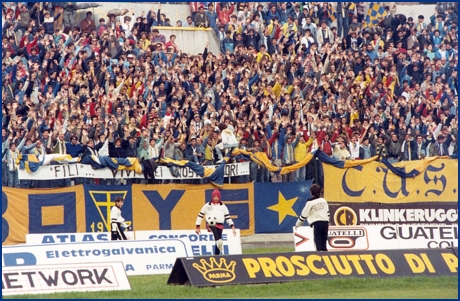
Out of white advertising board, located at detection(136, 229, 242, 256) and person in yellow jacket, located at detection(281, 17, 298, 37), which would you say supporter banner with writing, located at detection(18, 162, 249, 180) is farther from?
person in yellow jacket, located at detection(281, 17, 298, 37)

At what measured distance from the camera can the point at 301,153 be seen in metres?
27.7

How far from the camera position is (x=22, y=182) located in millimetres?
24078

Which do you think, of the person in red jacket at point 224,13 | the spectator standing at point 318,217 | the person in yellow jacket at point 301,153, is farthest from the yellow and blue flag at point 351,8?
the spectator standing at point 318,217

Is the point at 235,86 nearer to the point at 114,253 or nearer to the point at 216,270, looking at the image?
the point at 114,253

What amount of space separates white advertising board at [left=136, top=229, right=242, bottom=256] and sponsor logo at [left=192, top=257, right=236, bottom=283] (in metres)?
4.48

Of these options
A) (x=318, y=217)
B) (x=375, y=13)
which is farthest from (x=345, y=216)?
(x=375, y=13)

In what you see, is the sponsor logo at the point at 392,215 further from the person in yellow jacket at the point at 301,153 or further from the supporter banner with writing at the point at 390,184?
the person in yellow jacket at the point at 301,153

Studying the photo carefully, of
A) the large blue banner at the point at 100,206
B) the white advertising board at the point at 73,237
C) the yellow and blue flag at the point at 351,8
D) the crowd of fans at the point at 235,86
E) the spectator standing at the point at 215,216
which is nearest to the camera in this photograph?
the spectator standing at the point at 215,216

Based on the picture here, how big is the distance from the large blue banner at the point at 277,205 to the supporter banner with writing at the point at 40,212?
16.2 ft

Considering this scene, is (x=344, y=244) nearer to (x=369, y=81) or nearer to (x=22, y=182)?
(x=22, y=182)

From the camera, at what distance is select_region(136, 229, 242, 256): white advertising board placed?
22297mm

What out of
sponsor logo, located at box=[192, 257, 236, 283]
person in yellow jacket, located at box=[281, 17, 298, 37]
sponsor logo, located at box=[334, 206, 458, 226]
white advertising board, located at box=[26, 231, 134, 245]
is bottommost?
sponsor logo, located at box=[334, 206, 458, 226]

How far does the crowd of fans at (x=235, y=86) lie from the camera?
87.0 feet

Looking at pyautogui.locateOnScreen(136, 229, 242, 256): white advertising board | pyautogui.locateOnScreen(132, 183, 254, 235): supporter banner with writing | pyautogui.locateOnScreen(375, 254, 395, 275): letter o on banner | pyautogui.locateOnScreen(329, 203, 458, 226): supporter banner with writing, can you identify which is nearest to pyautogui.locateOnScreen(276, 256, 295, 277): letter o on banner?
pyautogui.locateOnScreen(375, 254, 395, 275): letter o on banner
